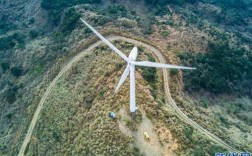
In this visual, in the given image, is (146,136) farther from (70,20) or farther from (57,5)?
(57,5)

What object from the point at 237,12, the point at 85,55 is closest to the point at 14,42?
the point at 85,55

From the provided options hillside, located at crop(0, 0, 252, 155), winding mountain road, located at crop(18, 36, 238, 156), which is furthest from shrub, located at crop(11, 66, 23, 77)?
winding mountain road, located at crop(18, 36, 238, 156)

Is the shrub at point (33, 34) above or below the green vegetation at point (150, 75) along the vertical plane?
below

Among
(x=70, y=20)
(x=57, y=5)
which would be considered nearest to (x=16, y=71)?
(x=70, y=20)

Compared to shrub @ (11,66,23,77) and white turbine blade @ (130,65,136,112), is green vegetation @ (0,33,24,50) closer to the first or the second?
shrub @ (11,66,23,77)

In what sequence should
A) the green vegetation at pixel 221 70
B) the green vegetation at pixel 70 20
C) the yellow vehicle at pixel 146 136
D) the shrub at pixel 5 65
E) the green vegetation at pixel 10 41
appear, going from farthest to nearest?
the green vegetation at pixel 10 41 < the shrub at pixel 5 65 < the green vegetation at pixel 70 20 < the green vegetation at pixel 221 70 < the yellow vehicle at pixel 146 136

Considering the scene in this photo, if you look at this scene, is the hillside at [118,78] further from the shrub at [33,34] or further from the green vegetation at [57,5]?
the green vegetation at [57,5]

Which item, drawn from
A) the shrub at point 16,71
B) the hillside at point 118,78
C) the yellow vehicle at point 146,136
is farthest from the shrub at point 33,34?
the yellow vehicle at point 146,136
